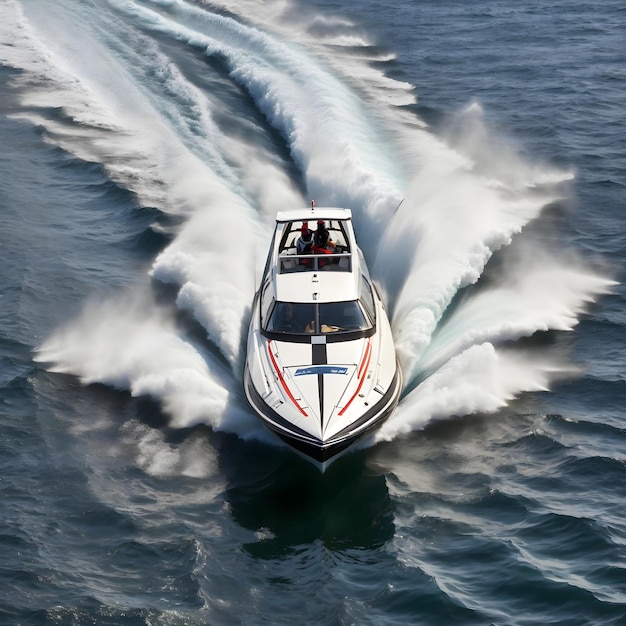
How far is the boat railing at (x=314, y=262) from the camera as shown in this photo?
62.0 ft

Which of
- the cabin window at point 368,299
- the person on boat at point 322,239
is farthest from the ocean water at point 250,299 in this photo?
the person on boat at point 322,239

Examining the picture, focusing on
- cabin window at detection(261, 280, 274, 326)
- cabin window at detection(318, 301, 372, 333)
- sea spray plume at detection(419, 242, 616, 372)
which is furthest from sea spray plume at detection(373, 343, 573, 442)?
cabin window at detection(261, 280, 274, 326)

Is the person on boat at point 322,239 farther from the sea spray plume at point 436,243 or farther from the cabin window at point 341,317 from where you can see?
the cabin window at point 341,317

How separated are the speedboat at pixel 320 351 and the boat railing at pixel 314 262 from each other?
20mm

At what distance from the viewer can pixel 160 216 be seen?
25.6 meters

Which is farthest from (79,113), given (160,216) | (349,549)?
(349,549)

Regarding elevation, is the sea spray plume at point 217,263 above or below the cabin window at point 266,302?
below

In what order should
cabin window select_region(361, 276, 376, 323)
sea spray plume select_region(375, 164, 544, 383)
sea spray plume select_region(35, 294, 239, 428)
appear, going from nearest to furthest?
1. sea spray plume select_region(35, 294, 239, 428)
2. cabin window select_region(361, 276, 376, 323)
3. sea spray plume select_region(375, 164, 544, 383)

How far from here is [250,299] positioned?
69.8 ft

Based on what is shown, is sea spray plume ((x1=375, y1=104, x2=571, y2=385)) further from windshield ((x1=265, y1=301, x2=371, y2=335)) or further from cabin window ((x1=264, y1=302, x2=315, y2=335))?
cabin window ((x1=264, y1=302, x2=315, y2=335))

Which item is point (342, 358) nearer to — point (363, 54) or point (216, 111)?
point (216, 111)

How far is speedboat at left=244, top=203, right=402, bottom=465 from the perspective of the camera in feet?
51.6

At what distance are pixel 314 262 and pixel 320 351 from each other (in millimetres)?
2517

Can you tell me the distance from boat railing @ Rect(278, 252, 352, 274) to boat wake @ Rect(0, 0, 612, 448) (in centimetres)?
179
